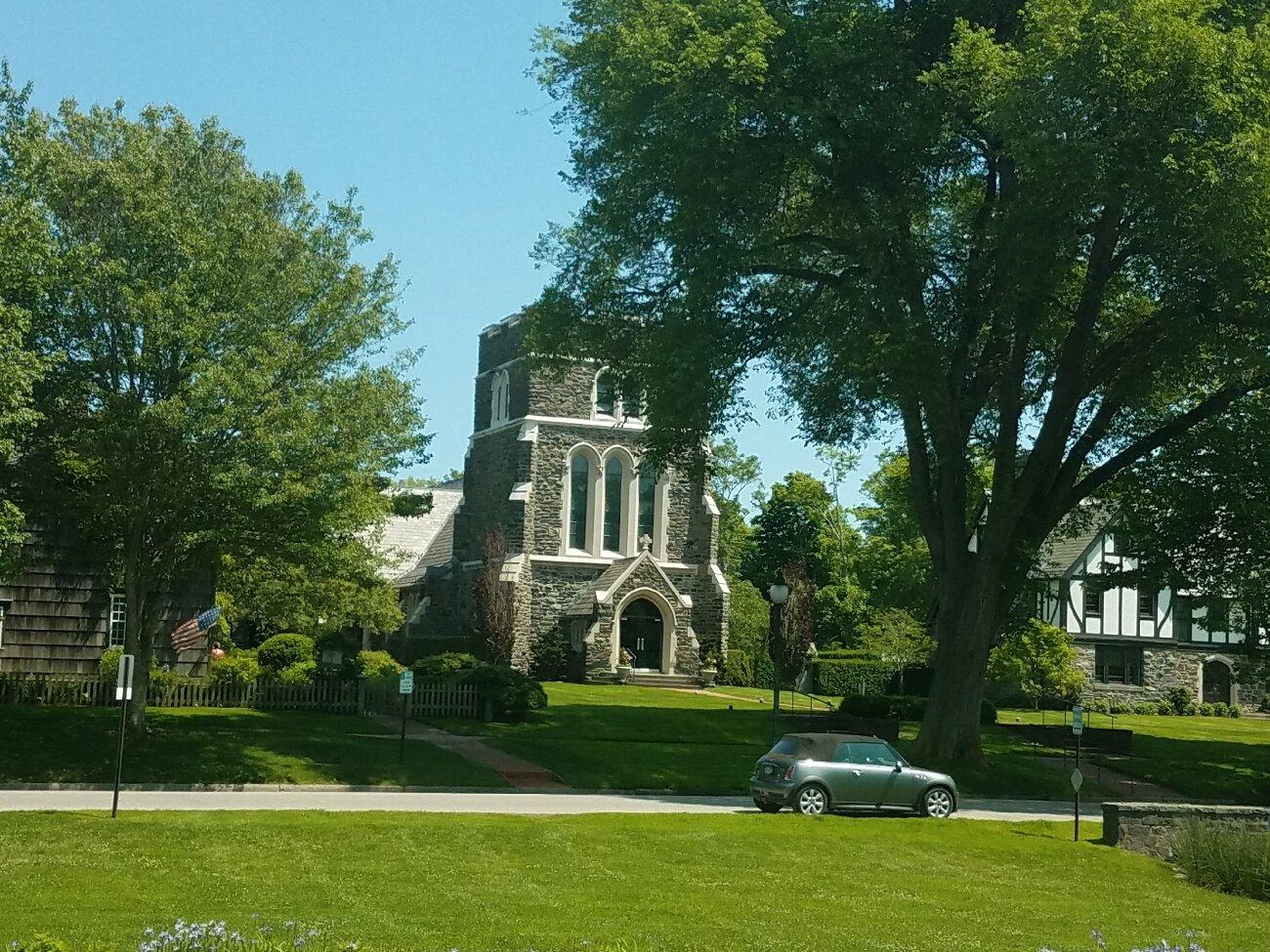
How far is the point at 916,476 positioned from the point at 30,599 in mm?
21260

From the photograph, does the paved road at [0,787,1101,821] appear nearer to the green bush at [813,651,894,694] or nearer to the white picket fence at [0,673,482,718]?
the white picket fence at [0,673,482,718]

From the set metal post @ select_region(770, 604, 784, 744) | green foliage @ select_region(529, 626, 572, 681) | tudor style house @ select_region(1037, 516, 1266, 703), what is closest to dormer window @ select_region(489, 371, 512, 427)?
green foliage @ select_region(529, 626, 572, 681)

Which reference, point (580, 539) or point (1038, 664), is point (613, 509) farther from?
point (1038, 664)

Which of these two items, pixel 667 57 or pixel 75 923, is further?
pixel 667 57

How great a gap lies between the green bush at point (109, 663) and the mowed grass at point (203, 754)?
6.69 ft

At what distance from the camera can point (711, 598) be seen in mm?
58375

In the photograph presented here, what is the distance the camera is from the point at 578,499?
58.6 metres

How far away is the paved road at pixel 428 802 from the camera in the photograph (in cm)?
2139

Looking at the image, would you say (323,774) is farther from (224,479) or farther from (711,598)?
(711,598)

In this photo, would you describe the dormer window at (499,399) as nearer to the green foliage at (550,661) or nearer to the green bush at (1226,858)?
the green foliage at (550,661)

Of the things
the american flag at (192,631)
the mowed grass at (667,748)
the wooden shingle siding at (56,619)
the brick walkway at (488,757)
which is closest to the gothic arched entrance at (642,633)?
the mowed grass at (667,748)

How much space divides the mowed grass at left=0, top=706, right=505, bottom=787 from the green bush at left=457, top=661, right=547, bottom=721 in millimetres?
5349

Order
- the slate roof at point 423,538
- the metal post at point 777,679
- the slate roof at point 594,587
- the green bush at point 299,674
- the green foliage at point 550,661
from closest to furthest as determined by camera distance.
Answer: the metal post at point 777,679 → the green bush at point 299,674 → the green foliage at point 550,661 → the slate roof at point 594,587 → the slate roof at point 423,538

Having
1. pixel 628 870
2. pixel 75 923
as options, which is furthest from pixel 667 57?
pixel 75 923
